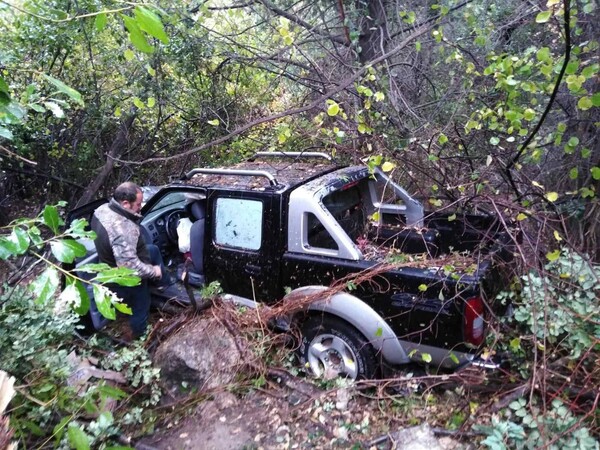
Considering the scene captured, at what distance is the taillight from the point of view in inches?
126

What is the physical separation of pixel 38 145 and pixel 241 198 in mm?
5800

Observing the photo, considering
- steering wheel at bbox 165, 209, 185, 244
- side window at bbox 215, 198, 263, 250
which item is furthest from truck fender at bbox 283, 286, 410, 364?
steering wheel at bbox 165, 209, 185, 244

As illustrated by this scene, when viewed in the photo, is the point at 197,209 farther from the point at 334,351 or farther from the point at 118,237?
the point at 334,351

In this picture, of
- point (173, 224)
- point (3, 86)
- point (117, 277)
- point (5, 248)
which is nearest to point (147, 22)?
point (3, 86)

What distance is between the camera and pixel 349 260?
3.75 m

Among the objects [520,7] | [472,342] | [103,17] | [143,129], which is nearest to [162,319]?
[472,342]

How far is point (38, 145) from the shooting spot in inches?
317

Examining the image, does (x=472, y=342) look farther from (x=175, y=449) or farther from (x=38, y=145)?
(x=38, y=145)

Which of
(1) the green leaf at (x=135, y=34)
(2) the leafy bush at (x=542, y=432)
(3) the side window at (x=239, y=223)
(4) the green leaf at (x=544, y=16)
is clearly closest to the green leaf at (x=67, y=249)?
(1) the green leaf at (x=135, y=34)

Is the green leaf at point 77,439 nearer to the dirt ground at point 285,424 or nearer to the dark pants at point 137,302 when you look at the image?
the dirt ground at point 285,424

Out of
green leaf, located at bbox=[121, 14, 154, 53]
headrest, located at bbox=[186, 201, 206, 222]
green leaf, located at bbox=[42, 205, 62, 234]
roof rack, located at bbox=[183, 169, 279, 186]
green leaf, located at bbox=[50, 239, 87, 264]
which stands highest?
green leaf, located at bbox=[121, 14, 154, 53]

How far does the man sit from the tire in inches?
63.1

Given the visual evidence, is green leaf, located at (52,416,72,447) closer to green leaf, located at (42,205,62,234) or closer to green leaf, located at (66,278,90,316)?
green leaf, located at (66,278,90,316)

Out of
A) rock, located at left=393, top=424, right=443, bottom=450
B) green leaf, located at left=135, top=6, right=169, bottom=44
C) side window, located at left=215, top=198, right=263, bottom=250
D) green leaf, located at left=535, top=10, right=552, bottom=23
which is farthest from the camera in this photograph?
side window, located at left=215, top=198, right=263, bottom=250
